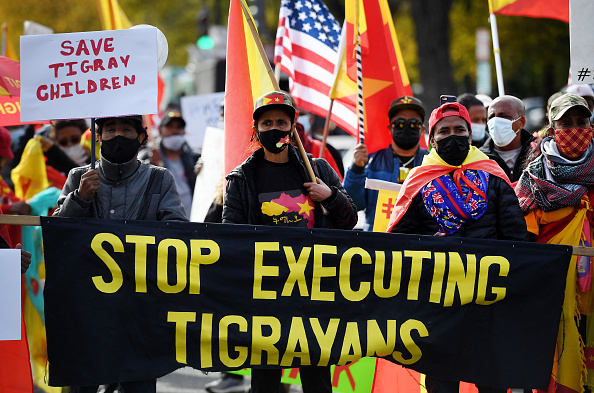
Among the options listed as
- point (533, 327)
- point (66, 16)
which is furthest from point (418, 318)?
point (66, 16)

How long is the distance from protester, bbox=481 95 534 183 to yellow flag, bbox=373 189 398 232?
72cm

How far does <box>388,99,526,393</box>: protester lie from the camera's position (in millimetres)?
4535

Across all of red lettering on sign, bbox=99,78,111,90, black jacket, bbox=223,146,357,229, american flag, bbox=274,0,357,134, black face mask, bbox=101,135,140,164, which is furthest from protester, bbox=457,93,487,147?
red lettering on sign, bbox=99,78,111,90

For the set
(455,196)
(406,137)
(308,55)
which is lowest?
(455,196)

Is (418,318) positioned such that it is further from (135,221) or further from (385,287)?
(135,221)

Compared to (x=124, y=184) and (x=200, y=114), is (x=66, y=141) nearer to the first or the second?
(x=200, y=114)

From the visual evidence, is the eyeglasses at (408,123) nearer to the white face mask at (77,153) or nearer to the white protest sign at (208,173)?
the white protest sign at (208,173)

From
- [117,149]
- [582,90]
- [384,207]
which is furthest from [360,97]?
[117,149]

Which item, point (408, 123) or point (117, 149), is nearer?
point (117, 149)

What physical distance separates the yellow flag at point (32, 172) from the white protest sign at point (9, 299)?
10.5 ft

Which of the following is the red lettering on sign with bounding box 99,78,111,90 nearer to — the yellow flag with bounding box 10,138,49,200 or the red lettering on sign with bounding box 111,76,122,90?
the red lettering on sign with bounding box 111,76,122,90

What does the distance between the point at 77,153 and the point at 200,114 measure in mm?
2988

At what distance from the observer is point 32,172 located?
7473 mm

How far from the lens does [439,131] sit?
468 centimetres
